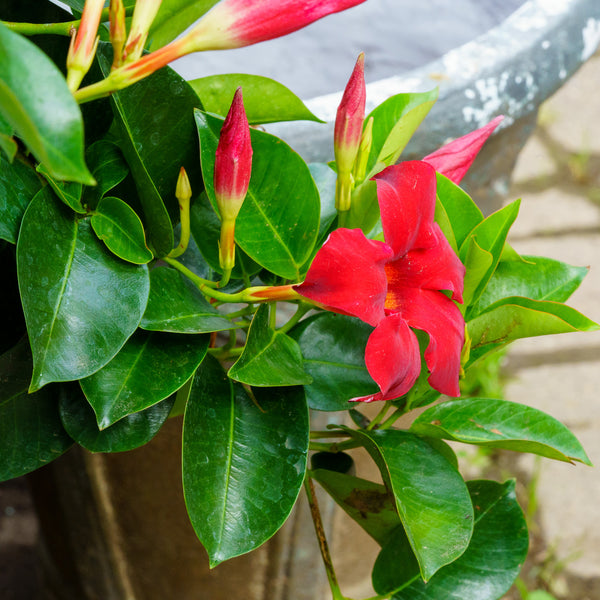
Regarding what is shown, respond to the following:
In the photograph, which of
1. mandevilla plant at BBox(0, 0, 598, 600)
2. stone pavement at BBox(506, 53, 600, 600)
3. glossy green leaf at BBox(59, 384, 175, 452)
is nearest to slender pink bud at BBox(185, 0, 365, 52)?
mandevilla plant at BBox(0, 0, 598, 600)

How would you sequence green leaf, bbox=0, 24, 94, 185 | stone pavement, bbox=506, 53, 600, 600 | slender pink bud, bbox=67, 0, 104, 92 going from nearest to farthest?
green leaf, bbox=0, 24, 94, 185, slender pink bud, bbox=67, 0, 104, 92, stone pavement, bbox=506, 53, 600, 600

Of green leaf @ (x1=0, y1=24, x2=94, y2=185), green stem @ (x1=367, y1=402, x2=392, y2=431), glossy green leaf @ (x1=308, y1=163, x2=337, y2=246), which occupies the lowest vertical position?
green stem @ (x1=367, y1=402, x2=392, y2=431)

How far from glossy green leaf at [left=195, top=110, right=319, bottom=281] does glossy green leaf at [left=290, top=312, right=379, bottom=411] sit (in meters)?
0.06

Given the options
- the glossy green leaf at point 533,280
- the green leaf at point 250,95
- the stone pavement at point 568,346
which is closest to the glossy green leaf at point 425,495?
the glossy green leaf at point 533,280

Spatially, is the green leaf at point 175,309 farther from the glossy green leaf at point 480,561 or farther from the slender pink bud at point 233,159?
the glossy green leaf at point 480,561

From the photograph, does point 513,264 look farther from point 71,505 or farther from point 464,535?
point 71,505

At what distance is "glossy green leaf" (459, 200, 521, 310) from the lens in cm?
42

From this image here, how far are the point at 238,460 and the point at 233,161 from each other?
0.54 feet

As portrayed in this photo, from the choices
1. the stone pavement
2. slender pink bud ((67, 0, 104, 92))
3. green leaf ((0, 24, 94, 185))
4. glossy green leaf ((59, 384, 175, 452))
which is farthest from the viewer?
the stone pavement

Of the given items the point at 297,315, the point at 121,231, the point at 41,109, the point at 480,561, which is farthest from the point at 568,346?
the point at 41,109

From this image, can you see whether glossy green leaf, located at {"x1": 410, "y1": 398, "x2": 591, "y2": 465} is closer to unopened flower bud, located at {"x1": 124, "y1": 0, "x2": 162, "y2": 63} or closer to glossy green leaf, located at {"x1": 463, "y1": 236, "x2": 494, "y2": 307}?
glossy green leaf, located at {"x1": 463, "y1": 236, "x2": 494, "y2": 307}

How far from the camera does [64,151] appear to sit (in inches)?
8.4

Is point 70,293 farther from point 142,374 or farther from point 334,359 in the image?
point 334,359

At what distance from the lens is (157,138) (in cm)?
39
